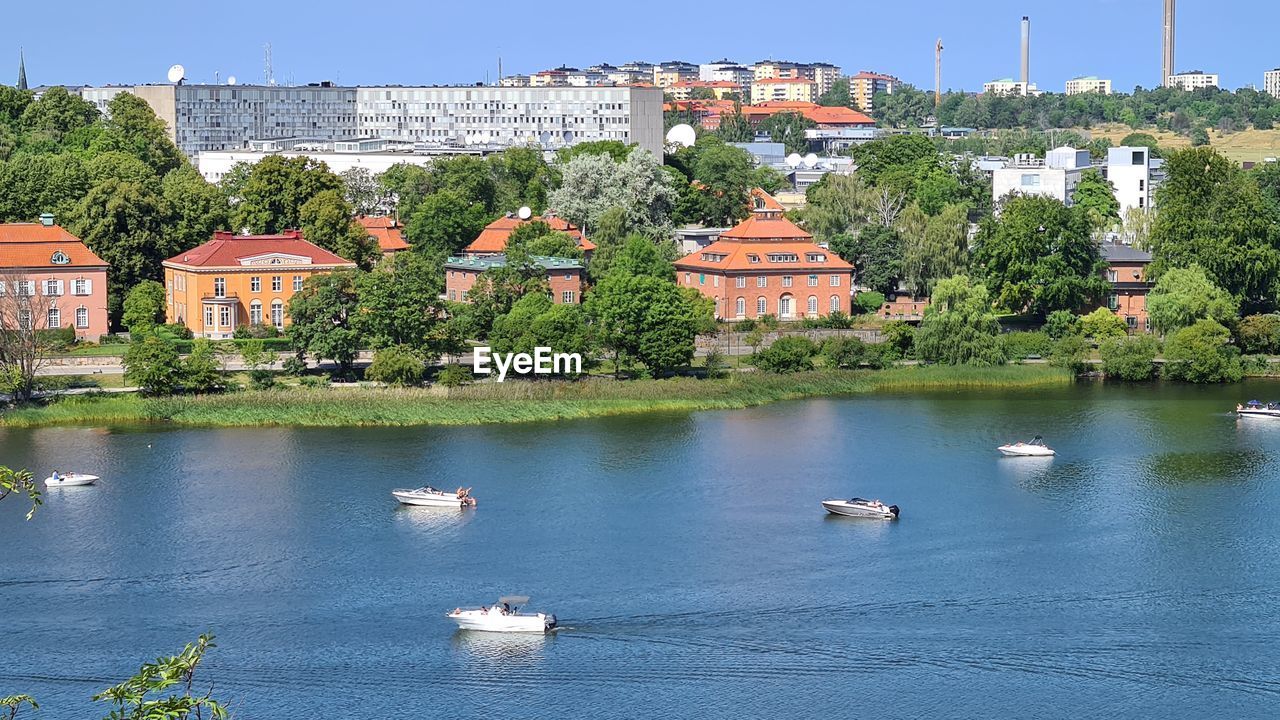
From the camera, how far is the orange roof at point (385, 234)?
235 ft

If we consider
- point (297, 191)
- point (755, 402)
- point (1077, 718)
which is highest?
point (297, 191)

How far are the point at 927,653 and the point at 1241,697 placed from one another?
4.85m

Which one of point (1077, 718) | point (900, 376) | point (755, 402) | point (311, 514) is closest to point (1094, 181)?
point (900, 376)

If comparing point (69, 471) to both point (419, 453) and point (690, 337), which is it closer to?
point (419, 453)

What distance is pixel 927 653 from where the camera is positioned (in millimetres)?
30328

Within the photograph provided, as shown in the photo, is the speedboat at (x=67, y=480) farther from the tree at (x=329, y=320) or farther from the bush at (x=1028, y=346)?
the bush at (x=1028, y=346)

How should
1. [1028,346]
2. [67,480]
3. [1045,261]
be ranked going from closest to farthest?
[67,480], [1028,346], [1045,261]

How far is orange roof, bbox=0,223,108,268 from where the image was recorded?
2302 inches

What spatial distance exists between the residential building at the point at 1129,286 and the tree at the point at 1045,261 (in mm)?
923

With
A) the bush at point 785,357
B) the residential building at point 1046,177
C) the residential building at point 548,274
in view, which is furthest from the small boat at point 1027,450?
the residential building at point 1046,177

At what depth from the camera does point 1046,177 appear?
95688mm

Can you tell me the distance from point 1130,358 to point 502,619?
31329 millimetres

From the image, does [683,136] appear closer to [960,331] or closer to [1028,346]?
[1028,346]

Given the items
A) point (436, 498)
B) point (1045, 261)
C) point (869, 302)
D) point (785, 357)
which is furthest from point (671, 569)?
point (869, 302)
